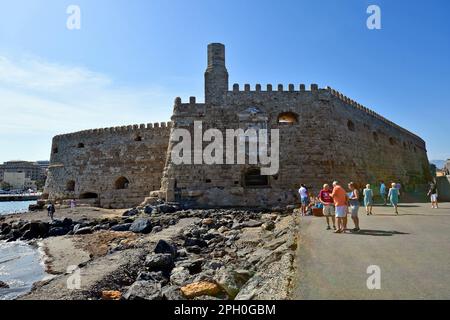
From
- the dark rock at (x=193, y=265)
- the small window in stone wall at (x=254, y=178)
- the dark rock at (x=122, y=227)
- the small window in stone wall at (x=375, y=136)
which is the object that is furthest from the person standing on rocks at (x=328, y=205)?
the small window in stone wall at (x=375, y=136)

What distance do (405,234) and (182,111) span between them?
1513 cm

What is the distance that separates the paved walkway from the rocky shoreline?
0.39m

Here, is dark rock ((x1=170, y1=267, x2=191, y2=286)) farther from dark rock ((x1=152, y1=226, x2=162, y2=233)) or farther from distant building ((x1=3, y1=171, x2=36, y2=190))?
distant building ((x1=3, y1=171, x2=36, y2=190))

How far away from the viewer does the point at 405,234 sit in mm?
7801

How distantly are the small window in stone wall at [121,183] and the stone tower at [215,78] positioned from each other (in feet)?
36.3

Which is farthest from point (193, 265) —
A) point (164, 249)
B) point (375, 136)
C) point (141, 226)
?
point (375, 136)

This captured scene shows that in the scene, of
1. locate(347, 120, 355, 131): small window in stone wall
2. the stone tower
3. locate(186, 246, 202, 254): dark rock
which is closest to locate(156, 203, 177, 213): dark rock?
the stone tower

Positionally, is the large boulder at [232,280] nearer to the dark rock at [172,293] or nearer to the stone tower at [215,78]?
the dark rock at [172,293]

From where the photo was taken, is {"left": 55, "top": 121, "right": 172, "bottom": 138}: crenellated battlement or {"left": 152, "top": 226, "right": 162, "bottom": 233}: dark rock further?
{"left": 55, "top": 121, "right": 172, "bottom": 138}: crenellated battlement

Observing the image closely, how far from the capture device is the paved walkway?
4.04 metres

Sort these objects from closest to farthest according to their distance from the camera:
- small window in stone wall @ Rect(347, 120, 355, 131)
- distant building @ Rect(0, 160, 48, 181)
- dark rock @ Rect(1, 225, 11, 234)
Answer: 1. dark rock @ Rect(1, 225, 11, 234)
2. small window in stone wall @ Rect(347, 120, 355, 131)
3. distant building @ Rect(0, 160, 48, 181)

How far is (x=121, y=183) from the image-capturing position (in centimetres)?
2655

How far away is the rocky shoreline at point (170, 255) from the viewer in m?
5.68

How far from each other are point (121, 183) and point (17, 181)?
9759cm
